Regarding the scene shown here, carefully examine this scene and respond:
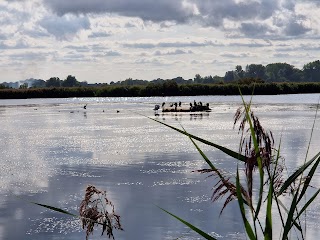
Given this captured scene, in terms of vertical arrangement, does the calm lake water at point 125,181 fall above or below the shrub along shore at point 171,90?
below

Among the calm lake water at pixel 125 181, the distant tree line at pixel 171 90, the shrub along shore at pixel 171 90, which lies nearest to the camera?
the calm lake water at pixel 125 181

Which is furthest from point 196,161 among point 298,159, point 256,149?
point 256,149

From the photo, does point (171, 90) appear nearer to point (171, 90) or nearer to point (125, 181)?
point (171, 90)

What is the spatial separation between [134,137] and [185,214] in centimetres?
2848

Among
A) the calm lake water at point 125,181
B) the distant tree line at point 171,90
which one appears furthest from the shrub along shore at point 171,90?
the calm lake water at point 125,181

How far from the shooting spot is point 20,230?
15750 mm

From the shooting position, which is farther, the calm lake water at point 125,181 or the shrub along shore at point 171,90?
the shrub along shore at point 171,90

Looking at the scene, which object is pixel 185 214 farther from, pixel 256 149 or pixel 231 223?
pixel 256 149

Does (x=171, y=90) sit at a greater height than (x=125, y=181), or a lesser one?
greater

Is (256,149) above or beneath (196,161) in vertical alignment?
above

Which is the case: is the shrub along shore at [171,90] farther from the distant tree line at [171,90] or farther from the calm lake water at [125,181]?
the calm lake water at [125,181]

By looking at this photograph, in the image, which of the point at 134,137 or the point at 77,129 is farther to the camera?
the point at 77,129

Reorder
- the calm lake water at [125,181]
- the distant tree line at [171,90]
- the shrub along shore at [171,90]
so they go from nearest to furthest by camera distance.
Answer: the calm lake water at [125,181] < the distant tree line at [171,90] < the shrub along shore at [171,90]

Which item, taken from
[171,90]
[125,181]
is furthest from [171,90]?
[125,181]
